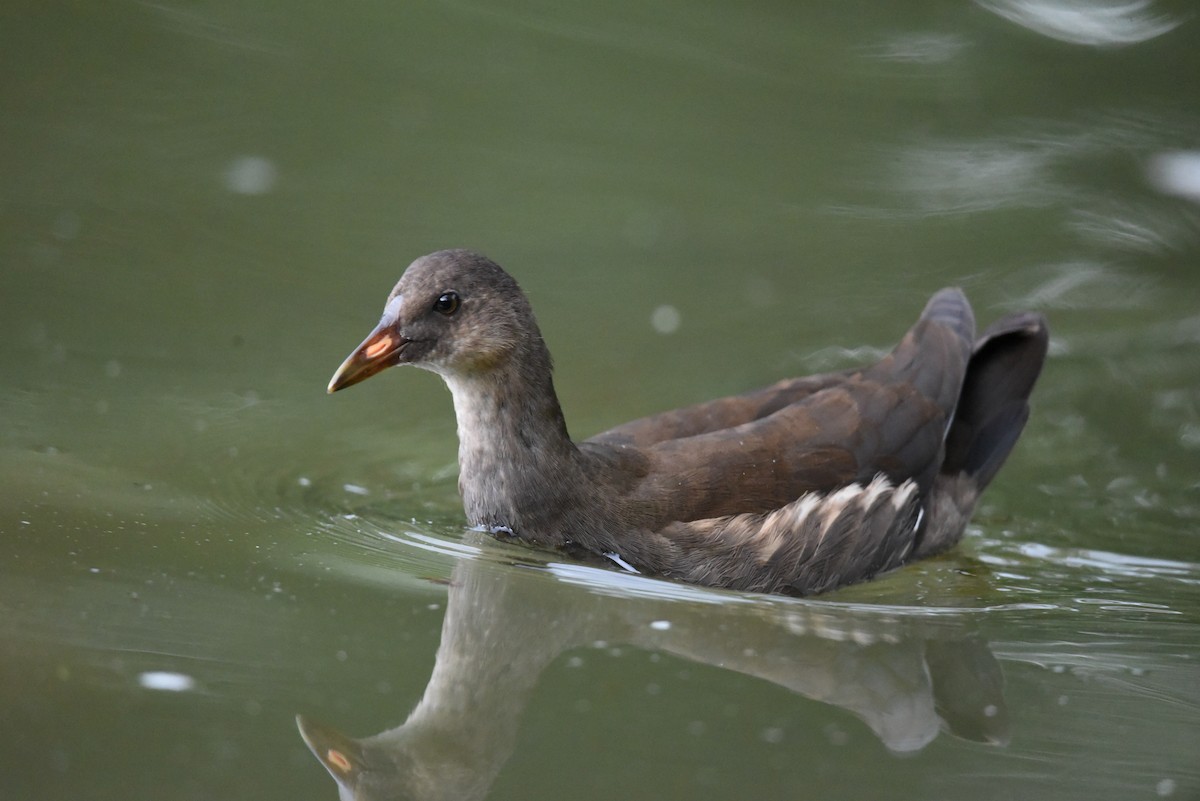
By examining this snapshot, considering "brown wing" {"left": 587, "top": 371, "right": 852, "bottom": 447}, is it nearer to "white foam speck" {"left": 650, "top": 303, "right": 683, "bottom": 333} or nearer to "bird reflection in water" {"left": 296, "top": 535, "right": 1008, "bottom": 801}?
"bird reflection in water" {"left": 296, "top": 535, "right": 1008, "bottom": 801}

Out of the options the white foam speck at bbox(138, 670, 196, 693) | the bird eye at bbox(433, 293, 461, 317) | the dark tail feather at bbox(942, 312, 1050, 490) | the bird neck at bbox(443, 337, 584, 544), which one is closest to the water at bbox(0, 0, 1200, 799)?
the white foam speck at bbox(138, 670, 196, 693)

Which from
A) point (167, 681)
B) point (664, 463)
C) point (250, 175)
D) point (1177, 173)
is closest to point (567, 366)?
point (664, 463)

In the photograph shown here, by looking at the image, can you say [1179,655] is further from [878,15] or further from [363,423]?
[878,15]

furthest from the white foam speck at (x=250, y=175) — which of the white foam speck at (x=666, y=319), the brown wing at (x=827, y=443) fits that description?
the brown wing at (x=827, y=443)

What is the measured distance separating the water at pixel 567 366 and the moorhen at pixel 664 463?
0.22 metres

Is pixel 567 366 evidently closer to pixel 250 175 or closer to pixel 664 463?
pixel 664 463

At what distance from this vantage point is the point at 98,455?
5.23 m

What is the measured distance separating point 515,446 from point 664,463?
51 centimetres

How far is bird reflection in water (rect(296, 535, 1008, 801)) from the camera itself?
3279 millimetres

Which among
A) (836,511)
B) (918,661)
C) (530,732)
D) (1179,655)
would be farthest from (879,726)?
(836,511)

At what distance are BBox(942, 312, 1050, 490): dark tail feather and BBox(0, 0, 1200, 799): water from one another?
29cm

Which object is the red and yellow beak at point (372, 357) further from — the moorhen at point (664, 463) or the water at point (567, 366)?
the water at point (567, 366)

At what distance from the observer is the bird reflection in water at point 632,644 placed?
10.8ft

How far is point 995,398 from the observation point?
19.6 feet
